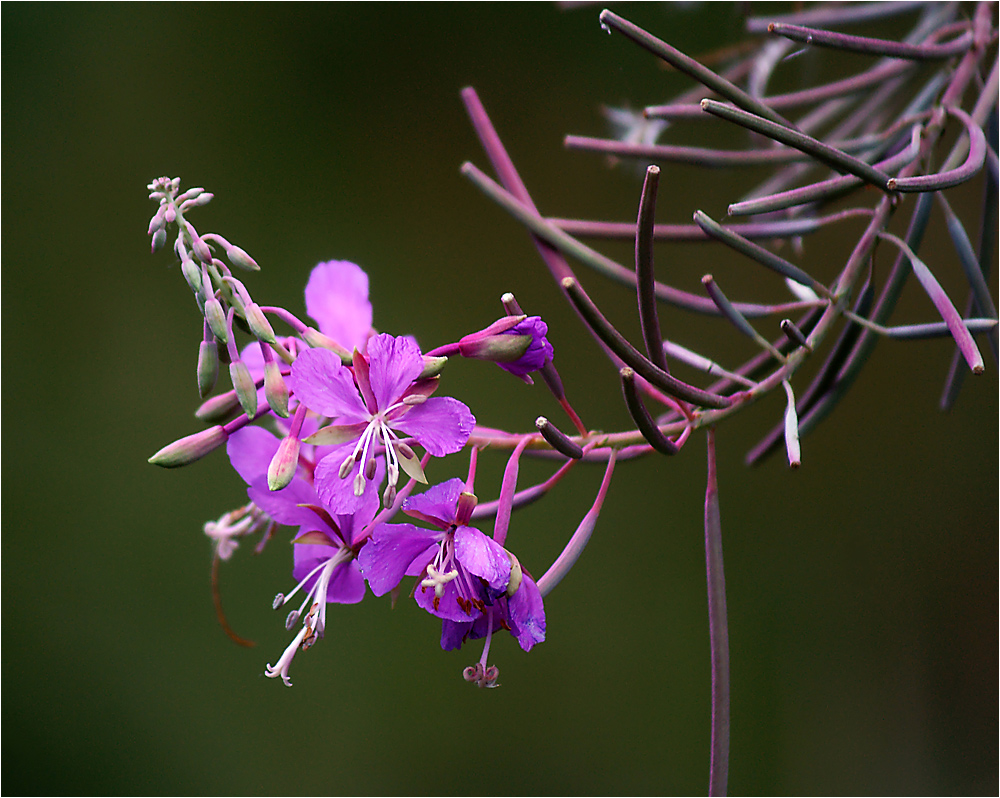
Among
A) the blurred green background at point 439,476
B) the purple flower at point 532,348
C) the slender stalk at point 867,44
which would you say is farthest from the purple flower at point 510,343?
the blurred green background at point 439,476

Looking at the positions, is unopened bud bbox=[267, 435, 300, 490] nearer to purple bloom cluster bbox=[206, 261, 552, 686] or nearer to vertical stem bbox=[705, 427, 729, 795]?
purple bloom cluster bbox=[206, 261, 552, 686]

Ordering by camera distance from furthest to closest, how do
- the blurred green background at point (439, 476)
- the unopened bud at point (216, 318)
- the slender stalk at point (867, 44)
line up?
the blurred green background at point (439, 476), the slender stalk at point (867, 44), the unopened bud at point (216, 318)

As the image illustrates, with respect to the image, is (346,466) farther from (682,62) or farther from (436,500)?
(682,62)

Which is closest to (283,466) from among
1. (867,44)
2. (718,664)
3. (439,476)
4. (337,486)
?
(337,486)

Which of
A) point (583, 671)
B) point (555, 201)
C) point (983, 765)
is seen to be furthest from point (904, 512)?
point (555, 201)

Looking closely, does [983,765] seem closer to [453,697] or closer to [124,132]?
[453,697]

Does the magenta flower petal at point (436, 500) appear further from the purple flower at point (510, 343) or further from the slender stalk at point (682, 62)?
the slender stalk at point (682, 62)

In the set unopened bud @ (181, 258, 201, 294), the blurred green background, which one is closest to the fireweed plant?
unopened bud @ (181, 258, 201, 294)
